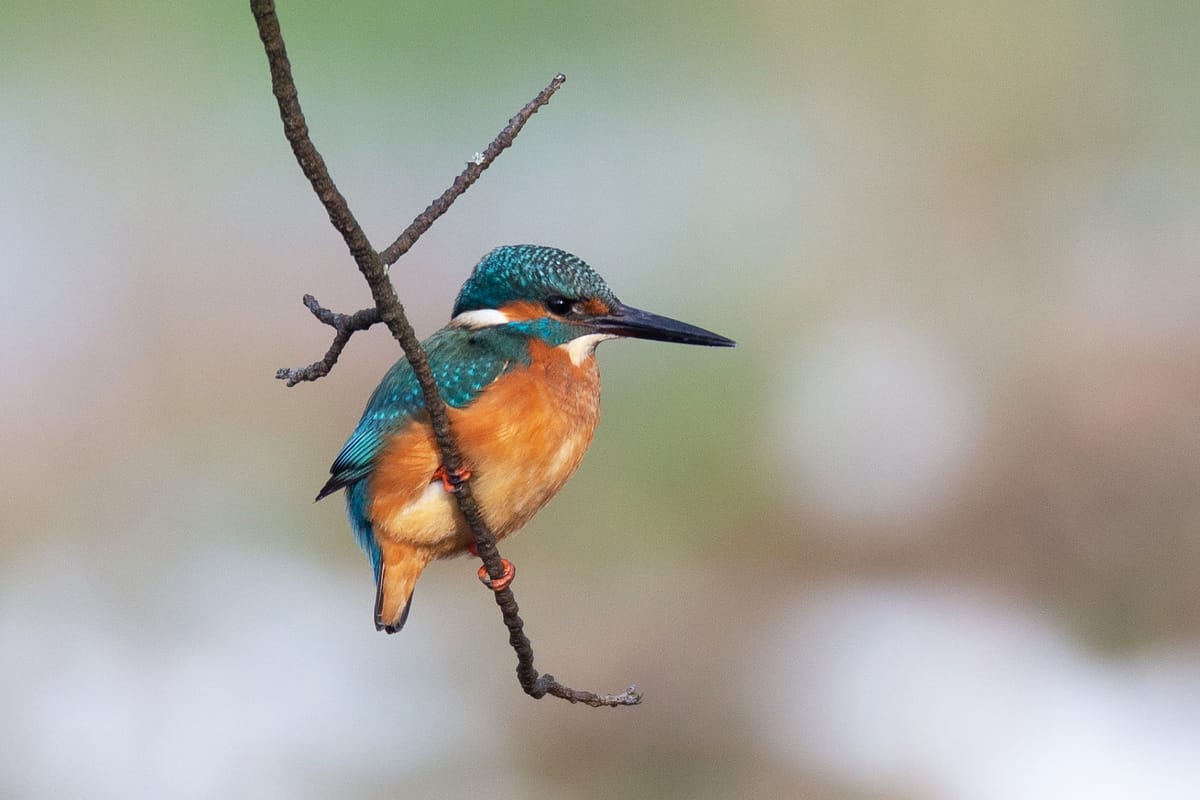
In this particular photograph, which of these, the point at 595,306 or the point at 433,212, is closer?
the point at 433,212

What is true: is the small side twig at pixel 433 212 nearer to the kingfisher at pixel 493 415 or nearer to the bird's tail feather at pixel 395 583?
the kingfisher at pixel 493 415

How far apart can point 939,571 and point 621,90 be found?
272 centimetres

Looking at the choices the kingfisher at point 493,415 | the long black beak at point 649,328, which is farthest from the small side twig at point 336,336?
the long black beak at point 649,328

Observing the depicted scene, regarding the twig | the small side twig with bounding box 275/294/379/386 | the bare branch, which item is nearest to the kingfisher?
the twig

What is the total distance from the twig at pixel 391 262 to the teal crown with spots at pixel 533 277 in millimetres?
413

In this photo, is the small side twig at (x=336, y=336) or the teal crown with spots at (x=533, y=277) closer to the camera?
the small side twig at (x=336, y=336)

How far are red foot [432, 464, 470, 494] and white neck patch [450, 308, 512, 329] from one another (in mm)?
244

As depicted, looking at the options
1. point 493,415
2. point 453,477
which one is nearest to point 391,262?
point 453,477

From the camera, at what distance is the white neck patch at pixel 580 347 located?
1716mm

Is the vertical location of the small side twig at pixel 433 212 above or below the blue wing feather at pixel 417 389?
above

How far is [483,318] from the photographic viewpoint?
1786mm

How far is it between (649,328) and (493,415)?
0.22 meters

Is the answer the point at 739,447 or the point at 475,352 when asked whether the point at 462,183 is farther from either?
the point at 739,447

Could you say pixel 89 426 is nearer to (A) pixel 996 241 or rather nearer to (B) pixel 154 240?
(B) pixel 154 240
